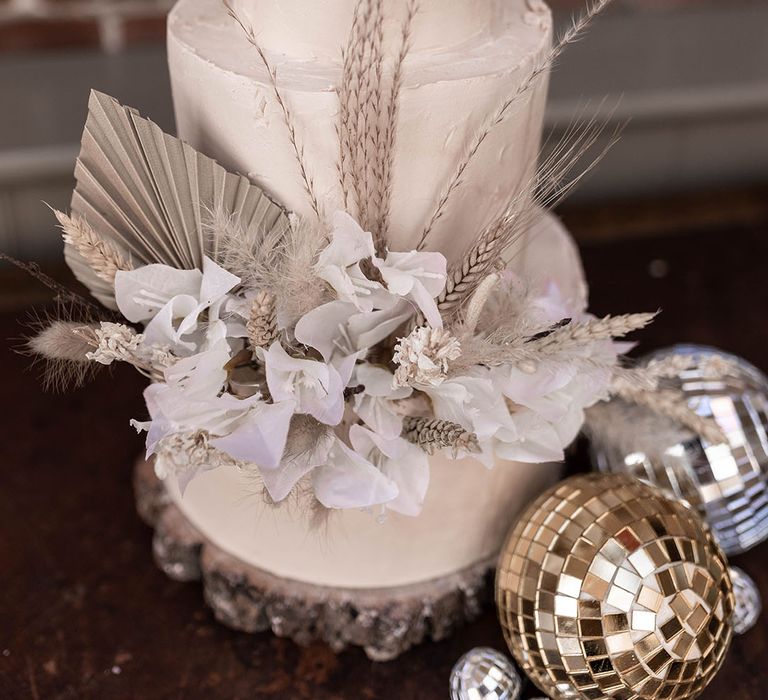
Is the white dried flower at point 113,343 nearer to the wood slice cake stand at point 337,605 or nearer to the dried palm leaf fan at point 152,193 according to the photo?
the dried palm leaf fan at point 152,193

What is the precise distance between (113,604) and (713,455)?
41 centimetres

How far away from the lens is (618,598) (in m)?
0.47

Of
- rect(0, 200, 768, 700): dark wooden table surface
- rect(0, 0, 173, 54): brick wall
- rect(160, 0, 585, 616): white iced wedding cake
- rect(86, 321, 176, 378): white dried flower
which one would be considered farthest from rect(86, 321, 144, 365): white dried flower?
rect(0, 0, 173, 54): brick wall

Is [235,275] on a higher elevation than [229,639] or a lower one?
higher

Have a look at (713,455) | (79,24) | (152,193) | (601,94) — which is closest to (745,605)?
(713,455)

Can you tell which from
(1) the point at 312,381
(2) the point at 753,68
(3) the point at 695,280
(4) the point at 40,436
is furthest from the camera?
(2) the point at 753,68

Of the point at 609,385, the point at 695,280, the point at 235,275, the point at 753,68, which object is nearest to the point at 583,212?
the point at 695,280

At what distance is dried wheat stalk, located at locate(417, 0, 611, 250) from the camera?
42 cm

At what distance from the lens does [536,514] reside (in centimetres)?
52

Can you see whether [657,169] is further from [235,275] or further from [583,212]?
[235,275]

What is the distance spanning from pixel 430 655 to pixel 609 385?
0.21m

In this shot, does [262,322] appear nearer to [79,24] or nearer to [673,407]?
[673,407]

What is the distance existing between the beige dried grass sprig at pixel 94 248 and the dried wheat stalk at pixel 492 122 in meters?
0.16

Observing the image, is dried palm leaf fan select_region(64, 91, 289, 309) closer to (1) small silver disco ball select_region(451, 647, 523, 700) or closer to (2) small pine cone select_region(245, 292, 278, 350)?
(2) small pine cone select_region(245, 292, 278, 350)
